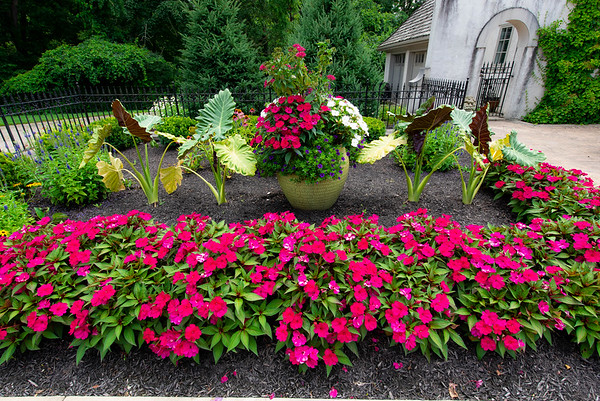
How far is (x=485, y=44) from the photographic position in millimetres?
10055

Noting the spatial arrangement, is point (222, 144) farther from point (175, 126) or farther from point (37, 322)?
point (175, 126)

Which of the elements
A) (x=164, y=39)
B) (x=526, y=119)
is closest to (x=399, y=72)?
(x=526, y=119)

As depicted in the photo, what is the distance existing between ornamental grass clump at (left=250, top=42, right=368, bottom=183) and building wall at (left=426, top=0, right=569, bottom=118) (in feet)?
29.9

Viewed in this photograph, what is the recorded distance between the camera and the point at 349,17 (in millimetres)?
7879

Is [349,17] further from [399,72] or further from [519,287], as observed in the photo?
[399,72]

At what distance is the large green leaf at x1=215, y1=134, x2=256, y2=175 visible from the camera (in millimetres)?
3346

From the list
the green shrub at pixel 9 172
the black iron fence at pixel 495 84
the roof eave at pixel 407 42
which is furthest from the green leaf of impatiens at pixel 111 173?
the roof eave at pixel 407 42

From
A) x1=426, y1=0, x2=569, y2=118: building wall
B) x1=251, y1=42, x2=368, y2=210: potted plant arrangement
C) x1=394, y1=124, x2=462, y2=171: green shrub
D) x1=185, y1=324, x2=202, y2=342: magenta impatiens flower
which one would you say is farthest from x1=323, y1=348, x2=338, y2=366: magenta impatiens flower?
x1=426, y1=0, x2=569, y2=118: building wall

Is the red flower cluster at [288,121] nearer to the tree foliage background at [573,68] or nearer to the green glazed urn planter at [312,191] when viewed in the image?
the green glazed urn planter at [312,191]

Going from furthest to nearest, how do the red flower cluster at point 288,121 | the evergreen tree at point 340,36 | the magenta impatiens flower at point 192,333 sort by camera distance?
the evergreen tree at point 340,36 → the red flower cluster at point 288,121 → the magenta impatiens flower at point 192,333

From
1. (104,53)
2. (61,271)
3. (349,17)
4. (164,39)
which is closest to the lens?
(61,271)

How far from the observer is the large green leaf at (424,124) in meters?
3.33

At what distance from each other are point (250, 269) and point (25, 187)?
4.59 meters

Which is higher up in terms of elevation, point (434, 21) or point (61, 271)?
point (434, 21)
